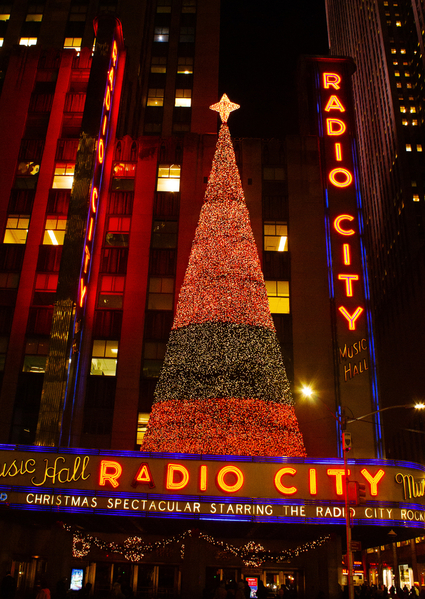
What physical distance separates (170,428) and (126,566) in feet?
34.5

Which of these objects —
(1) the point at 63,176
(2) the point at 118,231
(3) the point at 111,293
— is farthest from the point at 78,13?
(3) the point at 111,293

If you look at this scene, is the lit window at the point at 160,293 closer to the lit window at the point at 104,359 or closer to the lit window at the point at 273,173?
Answer: the lit window at the point at 104,359

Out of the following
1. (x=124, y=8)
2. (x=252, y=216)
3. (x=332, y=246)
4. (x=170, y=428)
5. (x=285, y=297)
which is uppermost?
(x=124, y=8)

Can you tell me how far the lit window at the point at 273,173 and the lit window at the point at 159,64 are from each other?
71.4 ft

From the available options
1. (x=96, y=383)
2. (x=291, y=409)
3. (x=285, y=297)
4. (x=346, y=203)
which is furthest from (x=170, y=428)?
(x=346, y=203)

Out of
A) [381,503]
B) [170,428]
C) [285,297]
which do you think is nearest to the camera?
[381,503]

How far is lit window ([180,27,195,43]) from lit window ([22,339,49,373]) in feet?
123

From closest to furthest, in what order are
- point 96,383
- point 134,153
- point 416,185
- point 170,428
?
point 170,428 → point 96,383 → point 134,153 → point 416,185

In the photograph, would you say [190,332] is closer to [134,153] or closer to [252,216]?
[252,216]

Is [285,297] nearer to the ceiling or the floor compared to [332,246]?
nearer to the floor

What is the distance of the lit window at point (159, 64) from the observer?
52906 mm

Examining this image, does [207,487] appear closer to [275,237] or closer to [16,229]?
[275,237]

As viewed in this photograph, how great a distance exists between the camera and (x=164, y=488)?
20.6 meters

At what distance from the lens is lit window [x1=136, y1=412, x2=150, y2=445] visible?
30.8m
